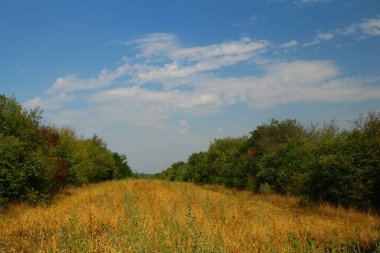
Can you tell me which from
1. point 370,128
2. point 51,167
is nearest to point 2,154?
point 51,167

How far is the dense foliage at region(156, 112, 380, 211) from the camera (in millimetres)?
18500

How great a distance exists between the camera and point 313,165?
21531 mm

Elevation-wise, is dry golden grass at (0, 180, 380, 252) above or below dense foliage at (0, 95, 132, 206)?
below

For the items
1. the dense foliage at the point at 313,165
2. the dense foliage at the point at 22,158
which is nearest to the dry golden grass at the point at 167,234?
the dense foliage at the point at 313,165

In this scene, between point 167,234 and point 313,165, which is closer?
point 167,234

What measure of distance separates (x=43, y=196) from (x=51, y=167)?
6.87ft

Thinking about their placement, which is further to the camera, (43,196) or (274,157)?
(274,157)

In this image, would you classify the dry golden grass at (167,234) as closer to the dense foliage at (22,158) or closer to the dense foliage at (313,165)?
Result: the dense foliage at (313,165)

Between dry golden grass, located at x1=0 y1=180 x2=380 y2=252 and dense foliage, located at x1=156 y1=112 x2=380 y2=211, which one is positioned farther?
dense foliage, located at x1=156 y1=112 x2=380 y2=211

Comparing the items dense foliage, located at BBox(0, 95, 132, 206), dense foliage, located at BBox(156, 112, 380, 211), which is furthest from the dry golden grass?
dense foliage, located at BBox(0, 95, 132, 206)

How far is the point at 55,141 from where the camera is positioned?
98.8ft

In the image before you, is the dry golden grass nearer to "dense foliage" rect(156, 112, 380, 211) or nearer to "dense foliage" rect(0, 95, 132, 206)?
"dense foliage" rect(156, 112, 380, 211)

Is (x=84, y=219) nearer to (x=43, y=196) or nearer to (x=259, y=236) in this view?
(x=259, y=236)

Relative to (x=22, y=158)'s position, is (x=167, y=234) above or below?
below
